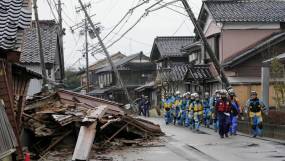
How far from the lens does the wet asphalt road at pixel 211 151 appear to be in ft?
48.6

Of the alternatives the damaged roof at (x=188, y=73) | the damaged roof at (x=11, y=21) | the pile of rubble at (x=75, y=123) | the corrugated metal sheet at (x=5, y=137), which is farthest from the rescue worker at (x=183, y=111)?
the corrugated metal sheet at (x=5, y=137)

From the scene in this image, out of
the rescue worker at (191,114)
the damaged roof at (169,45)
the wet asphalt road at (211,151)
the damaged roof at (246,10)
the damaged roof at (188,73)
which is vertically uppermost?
the damaged roof at (246,10)

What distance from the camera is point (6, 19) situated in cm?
1200

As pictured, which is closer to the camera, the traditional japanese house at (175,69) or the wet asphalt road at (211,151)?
the wet asphalt road at (211,151)

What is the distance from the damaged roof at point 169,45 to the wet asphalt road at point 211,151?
3434 centimetres

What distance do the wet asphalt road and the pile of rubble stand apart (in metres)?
1.21

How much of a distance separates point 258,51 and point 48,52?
47.9 feet

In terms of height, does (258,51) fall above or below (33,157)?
above

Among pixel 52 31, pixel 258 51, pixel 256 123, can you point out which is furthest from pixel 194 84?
pixel 256 123

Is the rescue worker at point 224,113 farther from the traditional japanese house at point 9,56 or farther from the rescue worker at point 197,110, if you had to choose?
the traditional japanese house at point 9,56

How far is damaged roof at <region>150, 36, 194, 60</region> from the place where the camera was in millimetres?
54334

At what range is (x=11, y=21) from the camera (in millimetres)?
11961

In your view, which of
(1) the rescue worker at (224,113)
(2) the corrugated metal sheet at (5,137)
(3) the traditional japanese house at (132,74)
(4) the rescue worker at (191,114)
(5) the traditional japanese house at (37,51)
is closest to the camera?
(2) the corrugated metal sheet at (5,137)

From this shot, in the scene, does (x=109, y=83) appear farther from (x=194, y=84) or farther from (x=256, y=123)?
(x=256, y=123)
